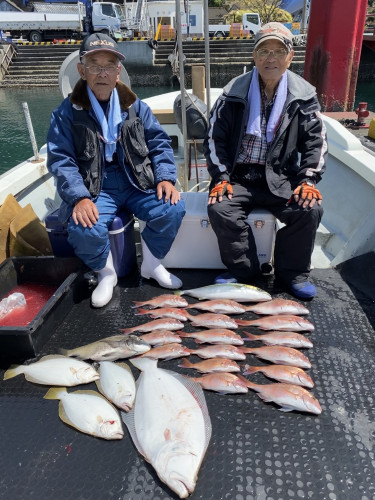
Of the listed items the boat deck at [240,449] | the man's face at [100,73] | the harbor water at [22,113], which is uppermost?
the man's face at [100,73]

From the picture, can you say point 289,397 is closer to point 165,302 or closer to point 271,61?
point 165,302

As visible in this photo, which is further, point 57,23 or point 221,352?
point 57,23

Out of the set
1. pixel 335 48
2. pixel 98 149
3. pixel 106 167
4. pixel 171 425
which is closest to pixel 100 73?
pixel 98 149

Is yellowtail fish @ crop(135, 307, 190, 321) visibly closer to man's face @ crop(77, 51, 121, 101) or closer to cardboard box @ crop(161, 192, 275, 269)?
cardboard box @ crop(161, 192, 275, 269)

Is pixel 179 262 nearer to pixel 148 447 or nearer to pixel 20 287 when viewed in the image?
pixel 20 287

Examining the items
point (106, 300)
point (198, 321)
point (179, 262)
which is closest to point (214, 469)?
point (198, 321)

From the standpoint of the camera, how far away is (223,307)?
2.62 meters

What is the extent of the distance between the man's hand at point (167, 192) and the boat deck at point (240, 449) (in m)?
1.16

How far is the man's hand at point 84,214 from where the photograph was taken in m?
2.51

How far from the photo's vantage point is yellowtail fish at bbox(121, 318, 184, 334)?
8.07ft

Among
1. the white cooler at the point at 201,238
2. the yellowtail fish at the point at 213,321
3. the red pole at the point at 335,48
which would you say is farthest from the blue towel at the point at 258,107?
the red pole at the point at 335,48

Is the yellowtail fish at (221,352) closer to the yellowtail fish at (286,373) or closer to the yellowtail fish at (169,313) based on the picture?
the yellowtail fish at (286,373)

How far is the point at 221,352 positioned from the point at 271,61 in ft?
6.58

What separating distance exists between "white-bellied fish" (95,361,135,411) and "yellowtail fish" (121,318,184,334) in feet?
0.97
